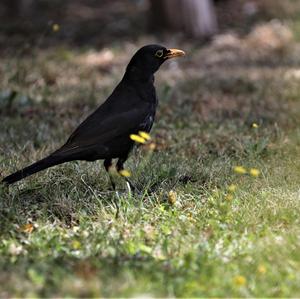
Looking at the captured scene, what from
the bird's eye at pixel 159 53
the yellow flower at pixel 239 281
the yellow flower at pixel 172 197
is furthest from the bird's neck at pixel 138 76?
the yellow flower at pixel 239 281

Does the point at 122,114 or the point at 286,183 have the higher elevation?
the point at 122,114

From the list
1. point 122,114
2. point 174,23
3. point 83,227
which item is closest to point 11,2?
point 174,23

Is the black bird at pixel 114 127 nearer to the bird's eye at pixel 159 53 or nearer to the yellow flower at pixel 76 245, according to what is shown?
the bird's eye at pixel 159 53

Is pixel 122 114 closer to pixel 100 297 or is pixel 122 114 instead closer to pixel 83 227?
pixel 83 227

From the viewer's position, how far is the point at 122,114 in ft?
18.0

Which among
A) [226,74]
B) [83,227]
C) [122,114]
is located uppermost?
[122,114]

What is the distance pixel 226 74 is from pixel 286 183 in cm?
495

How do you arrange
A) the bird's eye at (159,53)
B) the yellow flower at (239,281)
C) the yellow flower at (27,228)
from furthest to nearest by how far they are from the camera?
the bird's eye at (159,53) → the yellow flower at (27,228) → the yellow flower at (239,281)

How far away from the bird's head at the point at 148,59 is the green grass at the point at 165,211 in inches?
29.5

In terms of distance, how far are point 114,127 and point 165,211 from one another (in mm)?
827

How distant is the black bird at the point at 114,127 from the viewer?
17.2ft

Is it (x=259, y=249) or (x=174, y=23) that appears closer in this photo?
(x=259, y=249)

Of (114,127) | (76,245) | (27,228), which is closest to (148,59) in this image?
(114,127)

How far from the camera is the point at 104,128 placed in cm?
539
